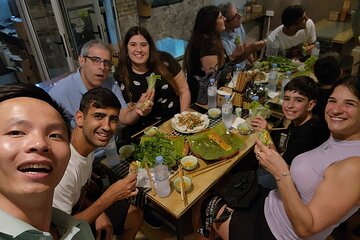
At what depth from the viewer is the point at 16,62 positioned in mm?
4078

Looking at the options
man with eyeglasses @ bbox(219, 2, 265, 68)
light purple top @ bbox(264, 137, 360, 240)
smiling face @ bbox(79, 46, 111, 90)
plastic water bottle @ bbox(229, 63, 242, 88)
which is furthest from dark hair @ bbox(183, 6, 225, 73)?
light purple top @ bbox(264, 137, 360, 240)

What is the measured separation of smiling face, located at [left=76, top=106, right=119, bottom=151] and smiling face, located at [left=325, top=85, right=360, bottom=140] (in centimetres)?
123

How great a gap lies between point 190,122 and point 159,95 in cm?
64

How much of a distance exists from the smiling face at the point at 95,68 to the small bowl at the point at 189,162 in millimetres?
1004

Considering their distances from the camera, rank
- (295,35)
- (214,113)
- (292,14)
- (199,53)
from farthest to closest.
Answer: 1. (295,35)
2. (292,14)
3. (199,53)
4. (214,113)

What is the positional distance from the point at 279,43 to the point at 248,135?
2095 mm

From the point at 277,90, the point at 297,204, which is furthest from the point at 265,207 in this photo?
the point at 277,90

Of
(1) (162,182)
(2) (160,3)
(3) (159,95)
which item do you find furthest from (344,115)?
(2) (160,3)

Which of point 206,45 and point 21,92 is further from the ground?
point 21,92

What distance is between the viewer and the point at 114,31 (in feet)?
13.7

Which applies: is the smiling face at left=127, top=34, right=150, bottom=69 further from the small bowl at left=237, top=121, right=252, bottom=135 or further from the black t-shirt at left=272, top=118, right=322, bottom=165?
the black t-shirt at left=272, top=118, right=322, bottom=165

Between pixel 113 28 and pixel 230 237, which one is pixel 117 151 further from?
pixel 113 28

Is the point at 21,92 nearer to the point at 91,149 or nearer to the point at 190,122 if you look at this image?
the point at 91,149

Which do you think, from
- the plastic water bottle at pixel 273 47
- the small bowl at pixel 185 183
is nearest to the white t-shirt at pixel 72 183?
the small bowl at pixel 185 183
